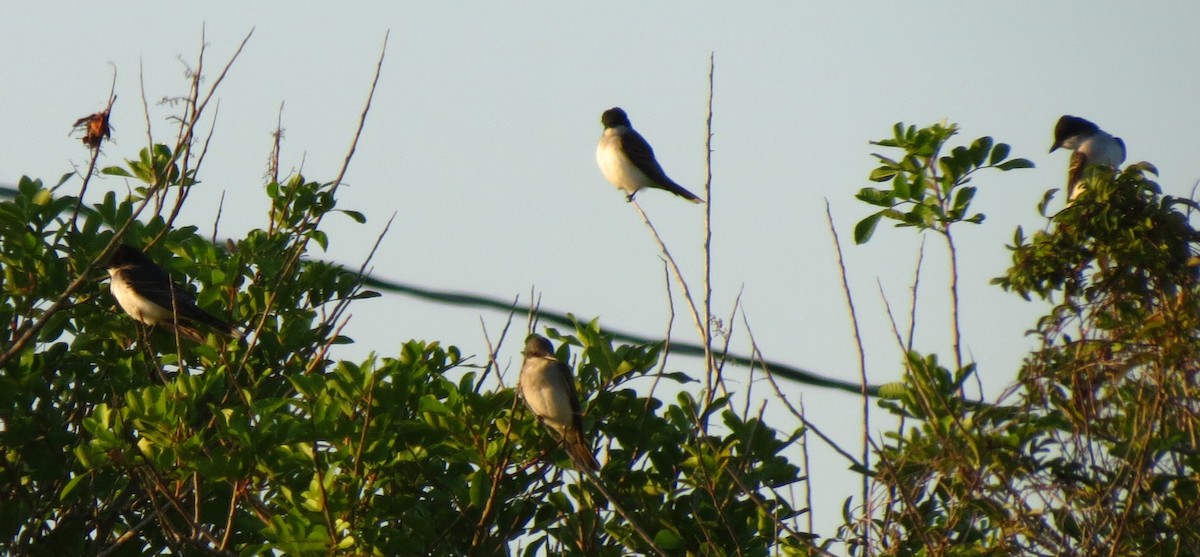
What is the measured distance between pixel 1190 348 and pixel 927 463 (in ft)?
3.33

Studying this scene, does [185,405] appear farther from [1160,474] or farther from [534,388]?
[1160,474]

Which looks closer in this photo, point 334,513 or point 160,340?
point 334,513

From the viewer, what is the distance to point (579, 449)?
5582mm

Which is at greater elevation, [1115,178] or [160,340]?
[1115,178]

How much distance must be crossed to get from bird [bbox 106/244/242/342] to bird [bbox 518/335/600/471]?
1.26 m

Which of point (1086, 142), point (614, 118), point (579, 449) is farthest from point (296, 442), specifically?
point (614, 118)

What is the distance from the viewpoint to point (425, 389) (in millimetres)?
5711

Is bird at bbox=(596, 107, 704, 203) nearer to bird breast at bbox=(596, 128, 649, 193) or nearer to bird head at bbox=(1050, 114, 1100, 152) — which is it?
bird breast at bbox=(596, 128, 649, 193)

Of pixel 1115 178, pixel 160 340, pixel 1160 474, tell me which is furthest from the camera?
pixel 160 340

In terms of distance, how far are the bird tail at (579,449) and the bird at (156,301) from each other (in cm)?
164

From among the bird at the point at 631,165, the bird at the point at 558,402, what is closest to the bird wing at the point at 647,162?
the bird at the point at 631,165

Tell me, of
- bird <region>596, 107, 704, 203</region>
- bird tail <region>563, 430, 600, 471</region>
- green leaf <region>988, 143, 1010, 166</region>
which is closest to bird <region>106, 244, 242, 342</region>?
bird tail <region>563, 430, 600, 471</region>

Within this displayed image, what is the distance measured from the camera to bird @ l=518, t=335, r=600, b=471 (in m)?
5.61

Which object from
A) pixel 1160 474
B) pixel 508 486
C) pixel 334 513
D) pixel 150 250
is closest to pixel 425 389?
pixel 508 486
